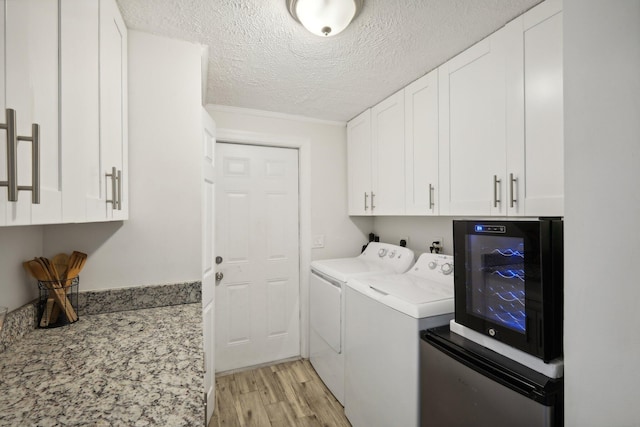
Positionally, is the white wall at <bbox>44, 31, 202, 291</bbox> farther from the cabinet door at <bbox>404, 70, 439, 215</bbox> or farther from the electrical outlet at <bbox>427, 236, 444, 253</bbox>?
the electrical outlet at <bbox>427, 236, 444, 253</bbox>

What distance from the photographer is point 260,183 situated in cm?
263

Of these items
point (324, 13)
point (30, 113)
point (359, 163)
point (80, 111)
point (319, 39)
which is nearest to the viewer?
point (30, 113)

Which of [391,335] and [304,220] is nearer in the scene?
[391,335]

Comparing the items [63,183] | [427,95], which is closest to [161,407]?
[63,183]

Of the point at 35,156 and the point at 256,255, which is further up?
the point at 35,156

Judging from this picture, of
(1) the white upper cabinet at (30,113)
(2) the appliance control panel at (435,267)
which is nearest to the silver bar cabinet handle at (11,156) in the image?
(1) the white upper cabinet at (30,113)

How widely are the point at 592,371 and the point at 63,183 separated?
140 centimetres

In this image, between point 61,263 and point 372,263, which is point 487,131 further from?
point 61,263

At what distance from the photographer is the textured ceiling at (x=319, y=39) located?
1251 mm

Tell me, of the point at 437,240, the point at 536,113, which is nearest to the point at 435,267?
the point at 437,240

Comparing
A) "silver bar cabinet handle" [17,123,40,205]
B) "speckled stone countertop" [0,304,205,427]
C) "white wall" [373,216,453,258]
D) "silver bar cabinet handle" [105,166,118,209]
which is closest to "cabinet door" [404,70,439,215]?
"white wall" [373,216,453,258]

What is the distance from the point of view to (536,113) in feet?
4.01

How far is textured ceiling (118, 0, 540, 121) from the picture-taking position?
1251mm

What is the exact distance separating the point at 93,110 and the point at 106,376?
0.82 metres
